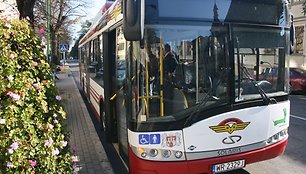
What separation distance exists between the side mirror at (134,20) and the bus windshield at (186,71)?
0.22 meters

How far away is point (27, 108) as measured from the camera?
2.91 m

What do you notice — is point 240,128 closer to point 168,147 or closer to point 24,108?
point 168,147

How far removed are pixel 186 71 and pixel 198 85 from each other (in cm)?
23

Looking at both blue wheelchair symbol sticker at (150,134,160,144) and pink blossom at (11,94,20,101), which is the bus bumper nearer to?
blue wheelchair symbol sticker at (150,134,160,144)

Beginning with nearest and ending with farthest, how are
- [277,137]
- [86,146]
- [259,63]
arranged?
[259,63], [277,137], [86,146]

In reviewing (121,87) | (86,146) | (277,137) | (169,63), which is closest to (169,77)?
(169,63)

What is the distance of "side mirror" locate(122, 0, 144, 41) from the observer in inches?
138

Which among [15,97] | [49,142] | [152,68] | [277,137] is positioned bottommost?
[277,137]

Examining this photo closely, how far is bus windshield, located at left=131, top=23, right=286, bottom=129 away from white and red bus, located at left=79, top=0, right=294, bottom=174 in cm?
1

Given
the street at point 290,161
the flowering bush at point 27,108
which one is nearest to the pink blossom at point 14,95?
the flowering bush at point 27,108

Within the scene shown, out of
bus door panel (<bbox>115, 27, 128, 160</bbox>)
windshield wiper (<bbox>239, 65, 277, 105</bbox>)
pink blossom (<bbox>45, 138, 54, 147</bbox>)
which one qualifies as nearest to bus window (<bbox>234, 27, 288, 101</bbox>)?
windshield wiper (<bbox>239, 65, 277, 105</bbox>)

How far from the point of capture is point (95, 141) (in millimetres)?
7285

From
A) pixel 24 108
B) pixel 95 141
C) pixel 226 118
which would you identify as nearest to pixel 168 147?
pixel 226 118

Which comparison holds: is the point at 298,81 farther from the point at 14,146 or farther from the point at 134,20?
the point at 14,146
